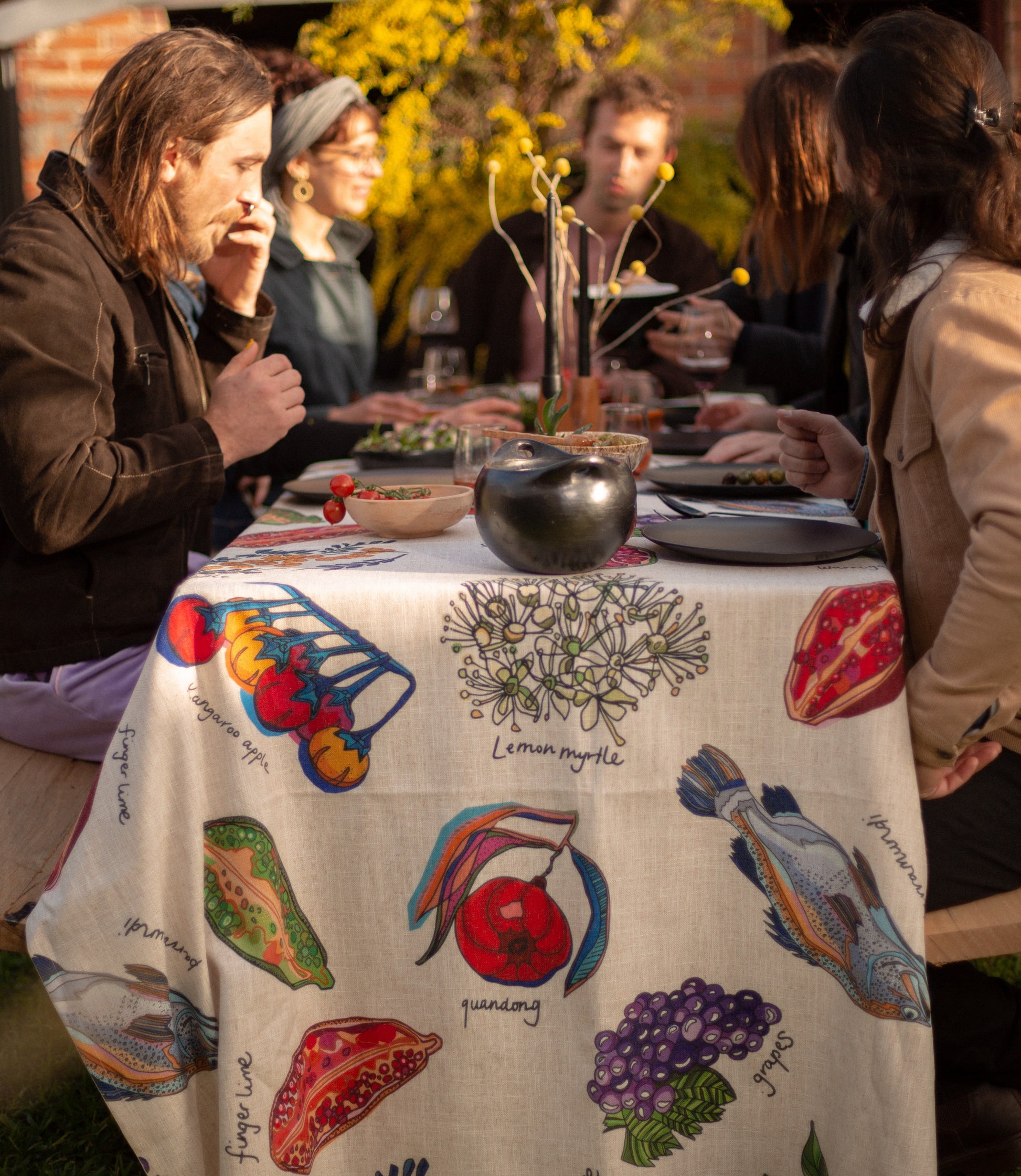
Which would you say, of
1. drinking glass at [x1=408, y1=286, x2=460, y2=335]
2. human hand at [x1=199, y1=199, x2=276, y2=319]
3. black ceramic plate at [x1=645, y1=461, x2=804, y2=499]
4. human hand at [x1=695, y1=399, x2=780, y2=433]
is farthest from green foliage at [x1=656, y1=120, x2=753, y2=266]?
black ceramic plate at [x1=645, y1=461, x2=804, y2=499]

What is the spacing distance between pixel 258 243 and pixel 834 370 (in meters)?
1.45

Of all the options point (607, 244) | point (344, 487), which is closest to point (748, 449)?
point (344, 487)

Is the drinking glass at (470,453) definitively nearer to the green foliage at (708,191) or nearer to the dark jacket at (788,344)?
the dark jacket at (788,344)

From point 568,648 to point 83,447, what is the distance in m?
0.84

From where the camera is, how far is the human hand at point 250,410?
6.07ft

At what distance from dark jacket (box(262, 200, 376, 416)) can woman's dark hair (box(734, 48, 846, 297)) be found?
1.45 m

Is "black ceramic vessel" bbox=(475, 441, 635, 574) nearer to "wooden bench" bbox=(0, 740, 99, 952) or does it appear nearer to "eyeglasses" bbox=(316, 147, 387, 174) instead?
"wooden bench" bbox=(0, 740, 99, 952)

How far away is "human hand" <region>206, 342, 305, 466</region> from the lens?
6.07ft

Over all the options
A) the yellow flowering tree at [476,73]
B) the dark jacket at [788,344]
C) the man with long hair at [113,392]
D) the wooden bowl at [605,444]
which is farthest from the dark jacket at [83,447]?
the yellow flowering tree at [476,73]

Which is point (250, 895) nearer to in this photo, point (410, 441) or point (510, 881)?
point (510, 881)

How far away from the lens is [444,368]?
Result: 3.19 metres

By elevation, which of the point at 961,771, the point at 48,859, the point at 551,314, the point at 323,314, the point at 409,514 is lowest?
the point at 48,859

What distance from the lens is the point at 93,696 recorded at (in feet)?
5.92

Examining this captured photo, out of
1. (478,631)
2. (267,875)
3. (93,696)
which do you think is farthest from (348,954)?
(93,696)
